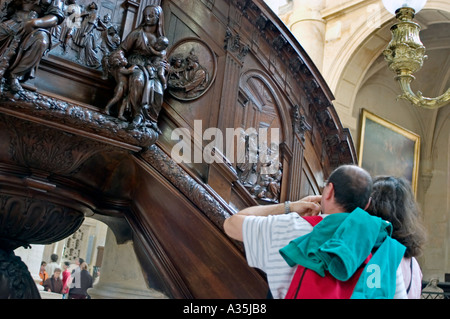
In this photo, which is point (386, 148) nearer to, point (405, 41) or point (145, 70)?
point (405, 41)

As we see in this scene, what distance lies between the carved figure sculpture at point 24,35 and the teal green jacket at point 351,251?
1554 mm

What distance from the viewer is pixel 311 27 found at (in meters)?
10.3

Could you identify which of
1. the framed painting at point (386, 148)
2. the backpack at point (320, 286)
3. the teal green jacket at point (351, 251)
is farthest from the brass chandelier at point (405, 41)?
the framed painting at point (386, 148)

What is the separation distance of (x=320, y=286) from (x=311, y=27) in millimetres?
9309

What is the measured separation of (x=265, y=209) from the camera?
2.17m

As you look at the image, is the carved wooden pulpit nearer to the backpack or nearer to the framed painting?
the backpack

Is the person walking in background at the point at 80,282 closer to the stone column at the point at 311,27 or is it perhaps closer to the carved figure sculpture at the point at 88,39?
the carved figure sculpture at the point at 88,39

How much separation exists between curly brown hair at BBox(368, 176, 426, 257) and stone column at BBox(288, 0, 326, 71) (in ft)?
27.1

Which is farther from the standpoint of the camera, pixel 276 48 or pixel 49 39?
pixel 276 48

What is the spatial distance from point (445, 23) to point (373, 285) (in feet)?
33.9

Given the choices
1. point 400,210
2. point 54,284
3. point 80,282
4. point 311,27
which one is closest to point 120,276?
point 400,210
